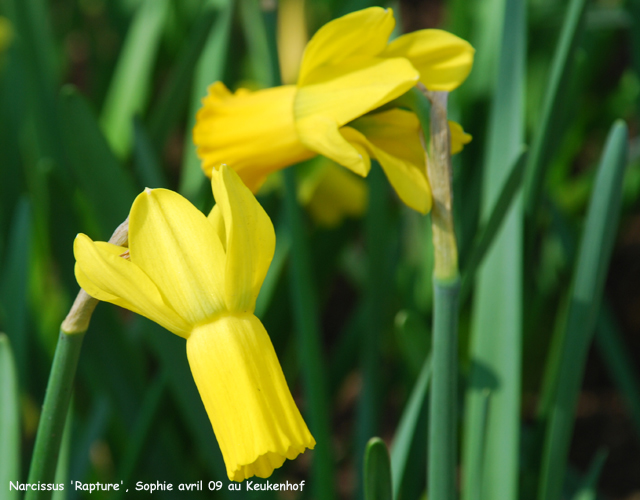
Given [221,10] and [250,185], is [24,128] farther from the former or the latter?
[250,185]

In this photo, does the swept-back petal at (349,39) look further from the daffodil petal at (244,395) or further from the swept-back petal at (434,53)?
the daffodil petal at (244,395)

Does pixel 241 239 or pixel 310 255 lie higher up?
pixel 241 239

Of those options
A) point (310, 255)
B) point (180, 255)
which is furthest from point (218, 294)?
point (310, 255)

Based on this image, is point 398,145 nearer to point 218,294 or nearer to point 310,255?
point 218,294

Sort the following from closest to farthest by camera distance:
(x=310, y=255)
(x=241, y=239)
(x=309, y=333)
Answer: (x=241, y=239), (x=309, y=333), (x=310, y=255)

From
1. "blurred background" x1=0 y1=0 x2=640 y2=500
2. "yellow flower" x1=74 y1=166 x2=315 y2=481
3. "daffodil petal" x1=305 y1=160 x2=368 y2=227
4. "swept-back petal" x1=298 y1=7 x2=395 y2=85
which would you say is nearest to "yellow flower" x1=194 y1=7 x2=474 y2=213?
"swept-back petal" x1=298 y1=7 x2=395 y2=85

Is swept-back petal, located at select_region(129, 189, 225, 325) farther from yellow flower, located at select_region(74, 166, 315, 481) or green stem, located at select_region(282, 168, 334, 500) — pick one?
green stem, located at select_region(282, 168, 334, 500)

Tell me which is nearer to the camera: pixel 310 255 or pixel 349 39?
pixel 349 39
